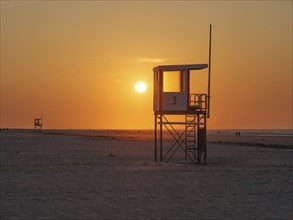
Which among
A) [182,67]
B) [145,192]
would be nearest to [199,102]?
[182,67]

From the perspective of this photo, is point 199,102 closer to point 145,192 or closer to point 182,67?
point 182,67

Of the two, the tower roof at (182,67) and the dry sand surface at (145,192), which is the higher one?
the tower roof at (182,67)

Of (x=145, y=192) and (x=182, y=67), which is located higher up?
(x=182, y=67)

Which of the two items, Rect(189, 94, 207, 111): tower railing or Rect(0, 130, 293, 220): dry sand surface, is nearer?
Rect(0, 130, 293, 220): dry sand surface

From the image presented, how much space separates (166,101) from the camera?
107ft

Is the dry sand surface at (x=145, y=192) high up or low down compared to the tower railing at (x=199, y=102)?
down

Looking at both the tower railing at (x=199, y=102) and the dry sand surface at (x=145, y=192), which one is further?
the tower railing at (x=199, y=102)

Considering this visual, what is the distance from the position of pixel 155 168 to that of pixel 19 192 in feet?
36.4

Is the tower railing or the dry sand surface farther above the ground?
the tower railing

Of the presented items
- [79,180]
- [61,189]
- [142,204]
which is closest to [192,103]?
[79,180]

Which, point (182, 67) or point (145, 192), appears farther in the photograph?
point (182, 67)

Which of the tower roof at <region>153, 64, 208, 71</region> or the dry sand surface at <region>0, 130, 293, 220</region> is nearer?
the dry sand surface at <region>0, 130, 293, 220</region>

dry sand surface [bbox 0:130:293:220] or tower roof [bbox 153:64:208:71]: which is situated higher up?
tower roof [bbox 153:64:208:71]

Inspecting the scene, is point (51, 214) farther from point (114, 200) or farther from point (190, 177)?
point (190, 177)
